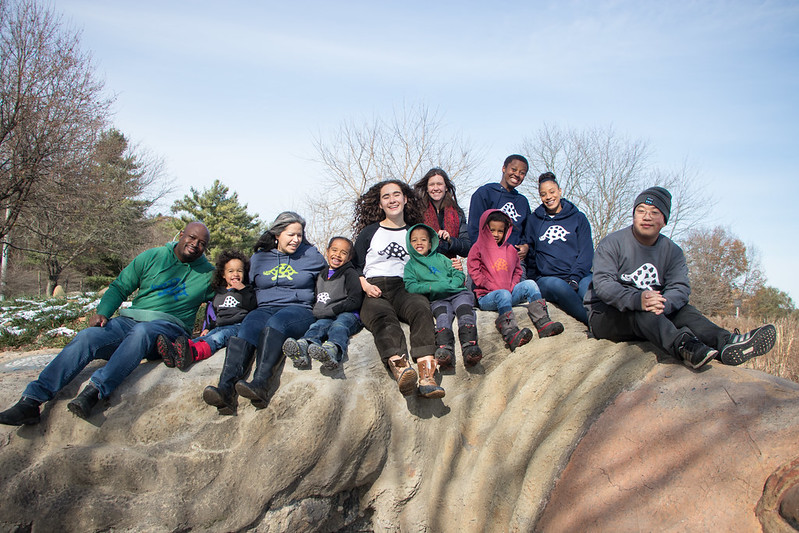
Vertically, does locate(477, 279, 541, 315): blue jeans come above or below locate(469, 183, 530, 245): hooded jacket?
below

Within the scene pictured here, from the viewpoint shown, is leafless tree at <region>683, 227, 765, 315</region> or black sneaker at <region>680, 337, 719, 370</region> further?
leafless tree at <region>683, 227, 765, 315</region>

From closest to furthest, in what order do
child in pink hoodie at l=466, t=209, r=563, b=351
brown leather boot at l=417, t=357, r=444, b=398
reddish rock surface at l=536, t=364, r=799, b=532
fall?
reddish rock surface at l=536, t=364, r=799, b=532 < brown leather boot at l=417, t=357, r=444, b=398 < child in pink hoodie at l=466, t=209, r=563, b=351

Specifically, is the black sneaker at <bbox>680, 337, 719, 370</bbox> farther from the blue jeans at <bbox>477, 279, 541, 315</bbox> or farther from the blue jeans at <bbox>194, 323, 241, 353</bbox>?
the blue jeans at <bbox>194, 323, 241, 353</bbox>

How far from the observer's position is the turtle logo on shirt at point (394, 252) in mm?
4703

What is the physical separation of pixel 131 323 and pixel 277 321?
4.12 feet

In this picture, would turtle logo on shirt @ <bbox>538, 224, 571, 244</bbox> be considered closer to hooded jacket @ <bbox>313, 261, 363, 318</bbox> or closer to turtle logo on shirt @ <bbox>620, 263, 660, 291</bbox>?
turtle logo on shirt @ <bbox>620, 263, 660, 291</bbox>

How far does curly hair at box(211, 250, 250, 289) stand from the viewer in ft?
15.4

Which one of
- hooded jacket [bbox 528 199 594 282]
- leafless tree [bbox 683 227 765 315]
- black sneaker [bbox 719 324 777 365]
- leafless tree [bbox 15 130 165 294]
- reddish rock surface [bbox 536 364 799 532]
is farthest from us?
leafless tree [bbox 683 227 765 315]

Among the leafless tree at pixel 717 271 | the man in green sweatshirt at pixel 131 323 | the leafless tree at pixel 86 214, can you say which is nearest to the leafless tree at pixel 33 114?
the leafless tree at pixel 86 214

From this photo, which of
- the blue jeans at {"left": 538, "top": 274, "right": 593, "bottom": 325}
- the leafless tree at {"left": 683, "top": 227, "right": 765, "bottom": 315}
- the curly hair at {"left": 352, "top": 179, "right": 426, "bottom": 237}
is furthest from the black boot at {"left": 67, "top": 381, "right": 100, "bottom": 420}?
the leafless tree at {"left": 683, "top": 227, "right": 765, "bottom": 315}

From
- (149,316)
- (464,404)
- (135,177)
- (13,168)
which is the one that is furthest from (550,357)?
(135,177)

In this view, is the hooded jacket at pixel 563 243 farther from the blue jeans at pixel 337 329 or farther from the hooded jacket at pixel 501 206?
the blue jeans at pixel 337 329

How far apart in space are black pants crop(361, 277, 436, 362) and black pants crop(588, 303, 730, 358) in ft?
4.03

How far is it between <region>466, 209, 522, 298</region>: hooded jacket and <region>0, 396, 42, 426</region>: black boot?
3554 mm
